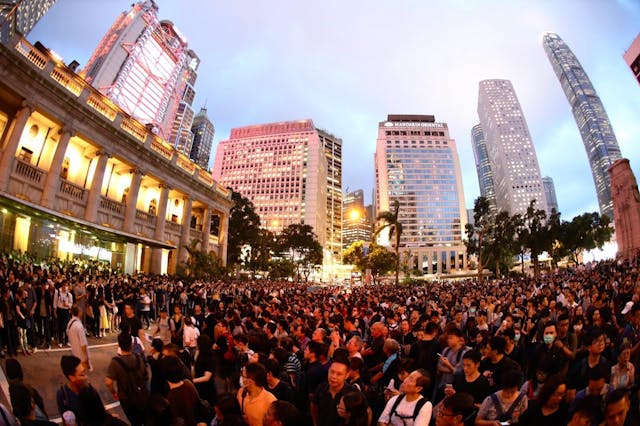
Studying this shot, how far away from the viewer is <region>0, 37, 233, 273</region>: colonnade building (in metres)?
19.6

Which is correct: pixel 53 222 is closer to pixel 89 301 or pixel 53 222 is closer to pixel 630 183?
pixel 89 301

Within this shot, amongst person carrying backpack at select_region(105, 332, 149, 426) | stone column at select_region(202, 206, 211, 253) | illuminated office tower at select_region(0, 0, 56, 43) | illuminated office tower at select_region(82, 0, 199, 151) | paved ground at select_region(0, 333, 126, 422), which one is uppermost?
illuminated office tower at select_region(82, 0, 199, 151)

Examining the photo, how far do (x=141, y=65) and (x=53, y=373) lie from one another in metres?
93.6

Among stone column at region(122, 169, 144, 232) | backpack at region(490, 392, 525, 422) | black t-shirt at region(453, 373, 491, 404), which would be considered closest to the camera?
backpack at region(490, 392, 525, 422)

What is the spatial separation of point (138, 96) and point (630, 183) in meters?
94.6

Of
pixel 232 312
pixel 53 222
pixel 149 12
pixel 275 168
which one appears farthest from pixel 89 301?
pixel 275 168

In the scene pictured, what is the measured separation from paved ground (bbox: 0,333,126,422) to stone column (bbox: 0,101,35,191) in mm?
15382

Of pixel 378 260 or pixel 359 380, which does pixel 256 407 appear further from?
pixel 378 260

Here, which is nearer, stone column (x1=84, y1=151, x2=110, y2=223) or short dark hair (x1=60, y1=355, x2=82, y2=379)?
short dark hair (x1=60, y1=355, x2=82, y2=379)

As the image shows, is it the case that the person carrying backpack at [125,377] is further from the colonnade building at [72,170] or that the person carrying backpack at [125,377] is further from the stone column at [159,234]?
the stone column at [159,234]

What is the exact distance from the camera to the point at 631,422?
386 cm

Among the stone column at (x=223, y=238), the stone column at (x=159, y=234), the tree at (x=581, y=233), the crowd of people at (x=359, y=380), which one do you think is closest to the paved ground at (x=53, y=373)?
the crowd of people at (x=359, y=380)

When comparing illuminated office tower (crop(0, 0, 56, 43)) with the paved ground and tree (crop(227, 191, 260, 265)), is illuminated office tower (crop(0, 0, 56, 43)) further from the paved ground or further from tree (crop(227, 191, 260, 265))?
tree (crop(227, 191, 260, 265))

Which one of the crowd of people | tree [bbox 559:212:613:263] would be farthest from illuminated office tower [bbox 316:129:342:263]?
the crowd of people
